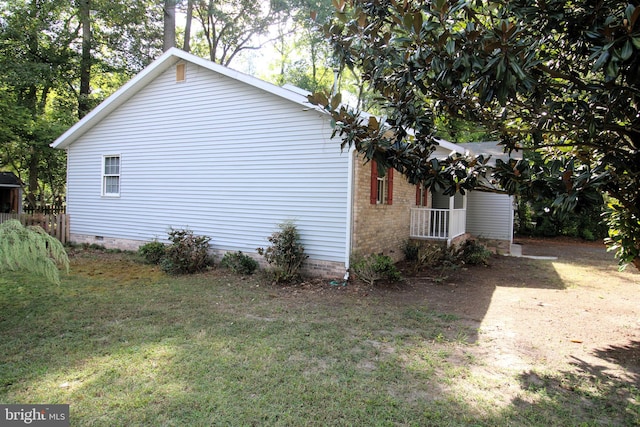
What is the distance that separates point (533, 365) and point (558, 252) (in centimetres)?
1218

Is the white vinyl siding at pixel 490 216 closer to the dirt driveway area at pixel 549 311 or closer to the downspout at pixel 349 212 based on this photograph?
the dirt driveway area at pixel 549 311

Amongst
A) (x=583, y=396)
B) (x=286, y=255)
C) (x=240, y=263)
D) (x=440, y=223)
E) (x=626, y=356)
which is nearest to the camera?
(x=583, y=396)

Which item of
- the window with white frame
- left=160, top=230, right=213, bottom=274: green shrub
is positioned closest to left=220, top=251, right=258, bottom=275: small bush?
left=160, top=230, right=213, bottom=274: green shrub

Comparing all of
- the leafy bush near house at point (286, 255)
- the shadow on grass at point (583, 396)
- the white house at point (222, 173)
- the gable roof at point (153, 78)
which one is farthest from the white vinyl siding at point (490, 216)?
the shadow on grass at point (583, 396)

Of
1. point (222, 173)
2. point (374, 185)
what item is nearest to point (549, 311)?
point (374, 185)

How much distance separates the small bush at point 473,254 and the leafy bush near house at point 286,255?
5.18 meters

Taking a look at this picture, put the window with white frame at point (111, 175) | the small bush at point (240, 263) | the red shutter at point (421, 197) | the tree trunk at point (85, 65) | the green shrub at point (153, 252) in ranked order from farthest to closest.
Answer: the tree trunk at point (85, 65), the red shutter at point (421, 197), the window with white frame at point (111, 175), the green shrub at point (153, 252), the small bush at point (240, 263)

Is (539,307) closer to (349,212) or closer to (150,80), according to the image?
(349,212)

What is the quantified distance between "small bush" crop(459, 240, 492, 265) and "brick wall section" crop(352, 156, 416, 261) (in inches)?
65.5

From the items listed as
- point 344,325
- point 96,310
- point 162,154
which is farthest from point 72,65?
point 344,325

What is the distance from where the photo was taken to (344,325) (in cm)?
527

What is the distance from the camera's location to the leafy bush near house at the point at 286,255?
7.76 m

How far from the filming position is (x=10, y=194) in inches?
539

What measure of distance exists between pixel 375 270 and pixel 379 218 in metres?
1.79
